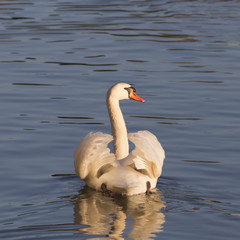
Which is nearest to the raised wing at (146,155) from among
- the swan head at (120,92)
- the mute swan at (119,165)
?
the mute swan at (119,165)

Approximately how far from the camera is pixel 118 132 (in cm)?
1036

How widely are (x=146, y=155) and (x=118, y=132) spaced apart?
886mm

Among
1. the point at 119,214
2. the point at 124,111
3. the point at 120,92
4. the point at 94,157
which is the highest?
the point at 120,92

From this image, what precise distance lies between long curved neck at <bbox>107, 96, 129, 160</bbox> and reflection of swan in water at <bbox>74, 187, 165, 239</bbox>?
595mm

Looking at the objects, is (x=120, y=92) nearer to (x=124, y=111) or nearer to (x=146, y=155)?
(x=146, y=155)

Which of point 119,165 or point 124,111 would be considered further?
point 124,111

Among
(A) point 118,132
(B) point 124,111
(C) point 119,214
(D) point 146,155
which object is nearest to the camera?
(C) point 119,214

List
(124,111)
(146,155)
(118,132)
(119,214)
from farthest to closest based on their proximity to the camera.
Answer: (124,111), (118,132), (146,155), (119,214)

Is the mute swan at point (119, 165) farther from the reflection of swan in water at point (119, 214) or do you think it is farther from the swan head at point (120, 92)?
the swan head at point (120, 92)

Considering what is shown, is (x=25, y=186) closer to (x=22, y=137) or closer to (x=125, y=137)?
(x=125, y=137)

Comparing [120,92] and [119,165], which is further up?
[120,92]

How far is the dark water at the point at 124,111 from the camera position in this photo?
9.04 m

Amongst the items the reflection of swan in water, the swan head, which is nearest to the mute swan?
the reflection of swan in water

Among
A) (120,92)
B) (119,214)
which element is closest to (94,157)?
(119,214)
